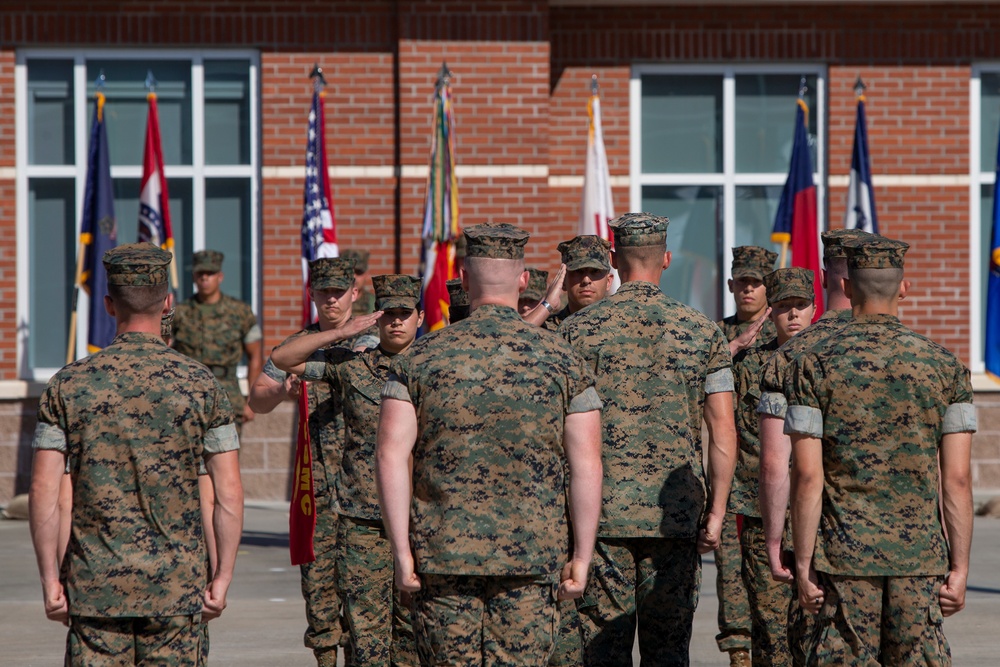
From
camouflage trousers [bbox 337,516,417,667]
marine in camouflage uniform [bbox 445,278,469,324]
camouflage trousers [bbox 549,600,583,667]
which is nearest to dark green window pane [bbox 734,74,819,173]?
marine in camouflage uniform [bbox 445,278,469,324]

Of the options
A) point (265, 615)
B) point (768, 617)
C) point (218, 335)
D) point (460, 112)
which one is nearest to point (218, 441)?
point (768, 617)

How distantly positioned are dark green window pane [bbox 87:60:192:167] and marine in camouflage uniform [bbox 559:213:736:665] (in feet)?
27.9

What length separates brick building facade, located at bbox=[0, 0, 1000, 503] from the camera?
43.3 feet

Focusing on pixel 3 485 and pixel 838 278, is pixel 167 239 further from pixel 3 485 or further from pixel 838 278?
pixel 838 278

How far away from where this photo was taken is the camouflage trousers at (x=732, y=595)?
293 inches

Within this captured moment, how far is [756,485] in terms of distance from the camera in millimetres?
7324

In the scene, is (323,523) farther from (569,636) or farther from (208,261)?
(208,261)

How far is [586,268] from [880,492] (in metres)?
2.79

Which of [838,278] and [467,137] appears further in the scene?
[467,137]

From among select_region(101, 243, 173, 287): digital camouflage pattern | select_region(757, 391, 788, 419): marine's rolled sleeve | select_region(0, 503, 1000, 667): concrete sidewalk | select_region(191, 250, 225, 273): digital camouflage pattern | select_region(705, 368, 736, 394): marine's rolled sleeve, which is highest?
select_region(191, 250, 225, 273): digital camouflage pattern

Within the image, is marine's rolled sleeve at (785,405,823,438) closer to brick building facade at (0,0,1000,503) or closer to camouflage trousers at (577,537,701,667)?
camouflage trousers at (577,537,701,667)

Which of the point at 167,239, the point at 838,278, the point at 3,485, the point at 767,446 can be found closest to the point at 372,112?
the point at 167,239

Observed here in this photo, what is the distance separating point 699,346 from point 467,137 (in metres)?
7.65

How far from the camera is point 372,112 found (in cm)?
1327
